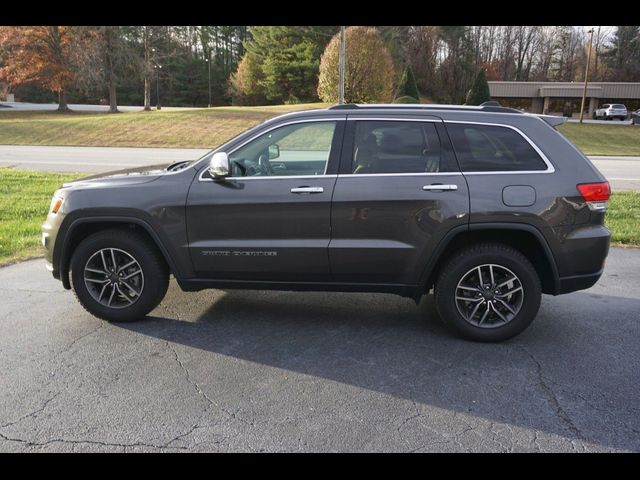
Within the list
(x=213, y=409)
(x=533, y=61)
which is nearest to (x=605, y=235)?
(x=213, y=409)

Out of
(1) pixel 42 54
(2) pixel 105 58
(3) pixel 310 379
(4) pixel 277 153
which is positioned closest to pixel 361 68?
(2) pixel 105 58

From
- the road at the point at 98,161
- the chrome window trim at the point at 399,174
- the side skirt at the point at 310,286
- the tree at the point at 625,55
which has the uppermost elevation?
the tree at the point at 625,55

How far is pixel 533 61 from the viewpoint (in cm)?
7838

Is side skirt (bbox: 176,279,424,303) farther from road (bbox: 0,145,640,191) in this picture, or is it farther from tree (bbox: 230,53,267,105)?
tree (bbox: 230,53,267,105)

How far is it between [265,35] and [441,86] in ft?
73.4

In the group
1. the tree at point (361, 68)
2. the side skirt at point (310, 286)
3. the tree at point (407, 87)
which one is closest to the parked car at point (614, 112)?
the tree at point (361, 68)

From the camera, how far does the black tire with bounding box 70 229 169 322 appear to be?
174 inches

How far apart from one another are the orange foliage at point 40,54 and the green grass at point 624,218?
42.2 m

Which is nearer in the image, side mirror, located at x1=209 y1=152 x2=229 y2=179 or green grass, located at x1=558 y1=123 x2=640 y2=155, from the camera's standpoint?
side mirror, located at x1=209 y1=152 x2=229 y2=179

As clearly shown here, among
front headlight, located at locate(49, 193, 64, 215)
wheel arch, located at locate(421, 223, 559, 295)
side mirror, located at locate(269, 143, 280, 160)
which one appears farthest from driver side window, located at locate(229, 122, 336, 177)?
front headlight, located at locate(49, 193, 64, 215)

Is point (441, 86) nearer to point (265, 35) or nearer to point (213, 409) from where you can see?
point (265, 35)

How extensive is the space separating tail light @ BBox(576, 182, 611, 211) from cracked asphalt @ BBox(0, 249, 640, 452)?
3.61ft

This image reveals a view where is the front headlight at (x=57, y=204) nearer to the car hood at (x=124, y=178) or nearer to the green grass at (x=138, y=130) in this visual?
the car hood at (x=124, y=178)

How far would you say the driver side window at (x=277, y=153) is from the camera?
4328 millimetres
